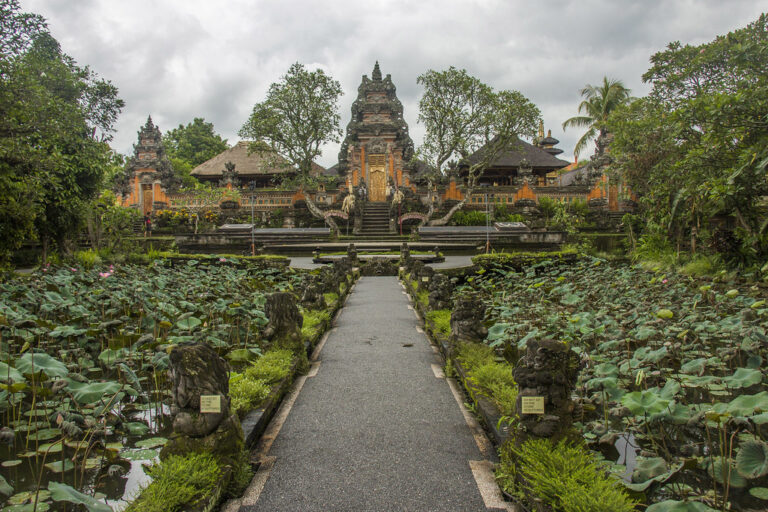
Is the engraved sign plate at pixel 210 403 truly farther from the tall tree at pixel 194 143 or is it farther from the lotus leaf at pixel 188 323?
the tall tree at pixel 194 143

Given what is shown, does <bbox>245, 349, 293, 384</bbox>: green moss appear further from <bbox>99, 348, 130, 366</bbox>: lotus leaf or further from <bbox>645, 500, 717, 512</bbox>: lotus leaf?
<bbox>645, 500, 717, 512</bbox>: lotus leaf

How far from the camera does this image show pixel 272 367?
456 cm

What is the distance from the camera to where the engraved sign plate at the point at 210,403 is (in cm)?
285

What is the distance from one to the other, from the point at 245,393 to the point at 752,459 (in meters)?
3.37

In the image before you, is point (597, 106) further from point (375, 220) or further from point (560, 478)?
point (560, 478)

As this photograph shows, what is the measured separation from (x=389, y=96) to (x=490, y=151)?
1005 centimetres

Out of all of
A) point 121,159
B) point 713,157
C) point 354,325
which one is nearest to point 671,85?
point 713,157

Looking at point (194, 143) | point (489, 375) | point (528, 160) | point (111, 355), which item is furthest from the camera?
point (194, 143)

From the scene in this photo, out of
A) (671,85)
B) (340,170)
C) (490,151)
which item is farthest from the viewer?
(340,170)

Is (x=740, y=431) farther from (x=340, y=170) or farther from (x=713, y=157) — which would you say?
(x=340, y=170)

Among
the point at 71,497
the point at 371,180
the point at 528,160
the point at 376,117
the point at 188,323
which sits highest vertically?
the point at 376,117

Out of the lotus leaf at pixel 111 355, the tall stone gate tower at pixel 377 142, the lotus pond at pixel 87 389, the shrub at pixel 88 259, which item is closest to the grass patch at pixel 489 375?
the lotus pond at pixel 87 389

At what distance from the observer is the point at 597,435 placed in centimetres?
328

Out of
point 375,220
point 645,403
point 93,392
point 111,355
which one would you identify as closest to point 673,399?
point 645,403
